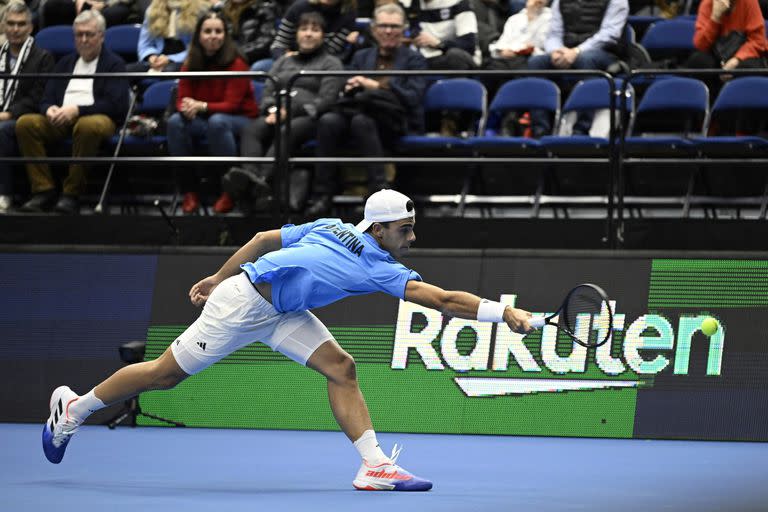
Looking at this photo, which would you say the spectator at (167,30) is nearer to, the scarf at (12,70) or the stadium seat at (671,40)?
the scarf at (12,70)

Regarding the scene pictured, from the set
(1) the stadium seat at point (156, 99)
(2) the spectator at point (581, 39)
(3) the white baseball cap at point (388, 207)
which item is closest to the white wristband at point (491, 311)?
(3) the white baseball cap at point (388, 207)

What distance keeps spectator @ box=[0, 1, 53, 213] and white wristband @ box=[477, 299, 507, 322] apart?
5.94 metres

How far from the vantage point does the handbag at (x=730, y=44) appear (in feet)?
36.9

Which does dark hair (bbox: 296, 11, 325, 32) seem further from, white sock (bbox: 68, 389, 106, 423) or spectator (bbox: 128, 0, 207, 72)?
white sock (bbox: 68, 389, 106, 423)

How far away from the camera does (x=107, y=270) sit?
35.2 ft

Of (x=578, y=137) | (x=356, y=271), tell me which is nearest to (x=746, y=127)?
(x=578, y=137)

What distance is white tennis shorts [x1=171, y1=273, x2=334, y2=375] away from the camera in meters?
7.38

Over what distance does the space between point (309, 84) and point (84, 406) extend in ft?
15.9

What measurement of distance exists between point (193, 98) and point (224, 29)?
0.70 m

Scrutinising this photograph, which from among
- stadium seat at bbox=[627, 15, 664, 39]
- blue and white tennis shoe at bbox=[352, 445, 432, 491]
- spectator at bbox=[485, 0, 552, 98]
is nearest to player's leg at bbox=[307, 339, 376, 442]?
blue and white tennis shoe at bbox=[352, 445, 432, 491]

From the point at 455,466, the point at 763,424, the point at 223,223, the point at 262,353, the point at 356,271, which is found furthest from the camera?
the point at 223,223

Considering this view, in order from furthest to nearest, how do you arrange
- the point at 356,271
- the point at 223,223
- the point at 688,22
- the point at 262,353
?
the point at 688,22 < the point at 223,223 < the point at 262,353 < the point at 356,271

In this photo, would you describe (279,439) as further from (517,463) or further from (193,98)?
(193,98)

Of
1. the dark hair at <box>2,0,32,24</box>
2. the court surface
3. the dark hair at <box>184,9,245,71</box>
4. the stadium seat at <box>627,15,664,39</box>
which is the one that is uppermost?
the stadium seat at <box>627,15,664,39</box>
